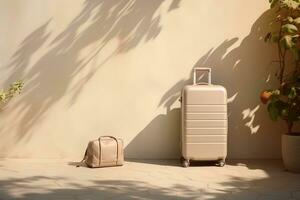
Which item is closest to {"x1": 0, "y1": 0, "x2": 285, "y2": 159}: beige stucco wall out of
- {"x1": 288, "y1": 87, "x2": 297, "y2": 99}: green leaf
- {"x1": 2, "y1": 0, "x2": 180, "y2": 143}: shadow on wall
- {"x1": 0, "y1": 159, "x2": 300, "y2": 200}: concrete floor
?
{"x1": 2, "y1": 0, "x2": 180, "y2": 143}: shadow on wall

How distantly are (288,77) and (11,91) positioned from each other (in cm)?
324

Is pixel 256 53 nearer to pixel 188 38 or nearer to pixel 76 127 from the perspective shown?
pixel 188 38

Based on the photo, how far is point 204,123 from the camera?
536cm

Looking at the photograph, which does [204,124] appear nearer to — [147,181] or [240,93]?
[240,93]

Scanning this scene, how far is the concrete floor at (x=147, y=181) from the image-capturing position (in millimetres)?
4262

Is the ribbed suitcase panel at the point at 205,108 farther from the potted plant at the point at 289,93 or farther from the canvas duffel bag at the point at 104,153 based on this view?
the canvas duffel bag at the point at 104,153

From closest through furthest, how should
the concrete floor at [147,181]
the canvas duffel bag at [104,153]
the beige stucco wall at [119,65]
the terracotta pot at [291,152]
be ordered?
1. the concrete floor at [147,181]
2. the terracotta pot at [291,152]
3. the canvas duffel bag at [104,153]
4. the beige stucco wall at [119,65]

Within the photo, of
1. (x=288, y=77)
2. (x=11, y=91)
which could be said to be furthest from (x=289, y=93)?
(x=11, y=91)

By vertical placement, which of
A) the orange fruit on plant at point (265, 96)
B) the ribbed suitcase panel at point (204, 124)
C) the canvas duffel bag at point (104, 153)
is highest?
the orange fruit on plant at point (265, 96)

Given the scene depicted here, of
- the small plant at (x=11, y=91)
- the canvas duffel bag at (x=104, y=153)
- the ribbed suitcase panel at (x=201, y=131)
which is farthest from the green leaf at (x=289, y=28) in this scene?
the small plant at (x=11, y=91)

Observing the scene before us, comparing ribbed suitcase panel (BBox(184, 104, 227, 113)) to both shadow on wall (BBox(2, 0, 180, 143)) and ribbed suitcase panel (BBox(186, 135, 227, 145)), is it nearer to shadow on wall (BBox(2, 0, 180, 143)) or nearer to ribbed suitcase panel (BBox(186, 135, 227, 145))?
ribbed suitcase panel (BBox(186, 135, 227, 145))

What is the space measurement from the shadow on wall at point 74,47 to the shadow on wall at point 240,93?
31.5 inches

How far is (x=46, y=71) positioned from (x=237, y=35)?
91.4 inches

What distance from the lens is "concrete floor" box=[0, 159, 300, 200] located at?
4.26 meters
